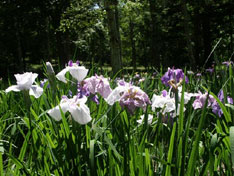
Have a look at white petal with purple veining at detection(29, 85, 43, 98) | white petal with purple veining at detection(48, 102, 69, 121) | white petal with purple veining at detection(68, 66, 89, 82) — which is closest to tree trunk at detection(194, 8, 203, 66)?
white petal with purple veining at detection(68, 66, 89, 82)

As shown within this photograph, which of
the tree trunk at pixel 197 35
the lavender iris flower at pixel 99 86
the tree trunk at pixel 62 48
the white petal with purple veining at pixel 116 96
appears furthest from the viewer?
the tree trunk at pixel 62 48

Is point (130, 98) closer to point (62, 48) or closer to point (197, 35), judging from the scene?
point (62, 48)

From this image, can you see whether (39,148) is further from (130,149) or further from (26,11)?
(26,11)

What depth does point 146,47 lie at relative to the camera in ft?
92.5

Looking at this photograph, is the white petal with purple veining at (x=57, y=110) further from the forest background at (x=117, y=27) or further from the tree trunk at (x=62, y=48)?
the tree trunk at (x=62, y=48)

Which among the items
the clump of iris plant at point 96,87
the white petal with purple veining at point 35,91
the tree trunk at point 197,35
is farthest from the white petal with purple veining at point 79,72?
the tree trunk at point 197,35

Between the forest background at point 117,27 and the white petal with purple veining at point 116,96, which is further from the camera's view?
the forest background at point 117,27

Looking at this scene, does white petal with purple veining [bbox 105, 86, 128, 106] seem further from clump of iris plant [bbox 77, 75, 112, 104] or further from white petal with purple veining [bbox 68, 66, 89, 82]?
white petal with purple veining [bbox 68, 66, 89, 82]

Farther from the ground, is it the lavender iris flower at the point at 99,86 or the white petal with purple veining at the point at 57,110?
the lavender iris flower at the point at 99,86

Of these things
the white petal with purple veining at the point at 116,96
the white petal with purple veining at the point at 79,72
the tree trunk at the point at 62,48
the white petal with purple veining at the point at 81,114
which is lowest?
the white petal with purple veining at the point at 81,114

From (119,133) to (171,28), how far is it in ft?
54.2

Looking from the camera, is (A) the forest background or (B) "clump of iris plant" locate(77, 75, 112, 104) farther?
(A) the forest background

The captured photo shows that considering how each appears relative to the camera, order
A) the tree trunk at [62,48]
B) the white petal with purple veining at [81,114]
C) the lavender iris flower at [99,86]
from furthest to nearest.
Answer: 1. the tree trunk at [62,48]
2. the lavender iris flower at [99,86]
3. the white petal with purple veining at [81,114]

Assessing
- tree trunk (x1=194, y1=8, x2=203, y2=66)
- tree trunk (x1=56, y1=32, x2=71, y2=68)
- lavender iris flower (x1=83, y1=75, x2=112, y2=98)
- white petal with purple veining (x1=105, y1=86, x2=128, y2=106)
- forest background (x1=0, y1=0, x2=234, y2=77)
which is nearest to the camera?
white petal with purple veining (x1=105, y1=86, x2=128, y2=106)
